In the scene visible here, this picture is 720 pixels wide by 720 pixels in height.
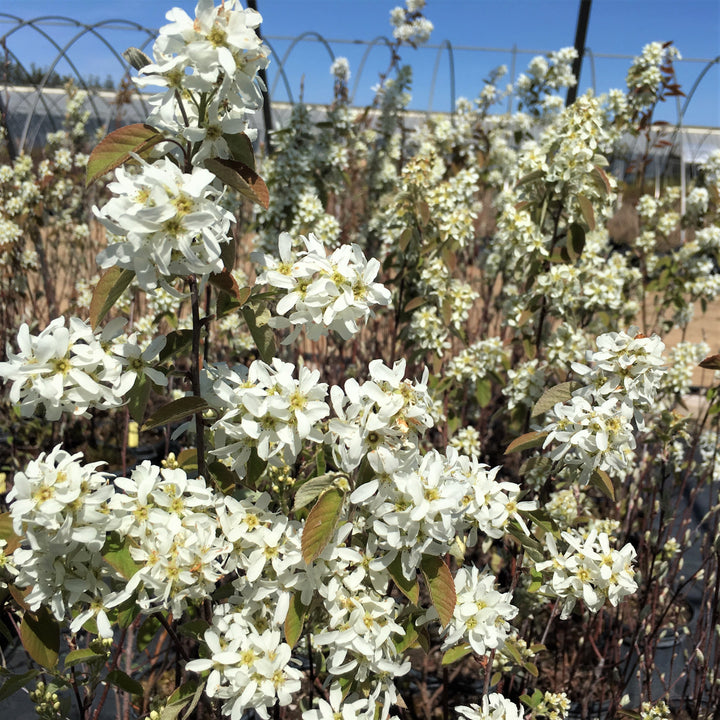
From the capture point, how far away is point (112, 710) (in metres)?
2.30

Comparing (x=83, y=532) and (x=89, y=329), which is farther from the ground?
(x=89, y=329)

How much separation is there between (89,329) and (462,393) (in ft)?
8.17

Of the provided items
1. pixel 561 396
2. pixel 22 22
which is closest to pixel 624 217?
pixel 22 22

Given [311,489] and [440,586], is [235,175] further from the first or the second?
[440,586]

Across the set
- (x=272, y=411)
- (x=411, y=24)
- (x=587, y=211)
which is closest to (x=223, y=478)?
(x=272, y=411)

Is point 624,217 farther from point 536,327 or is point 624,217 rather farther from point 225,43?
point 225,43

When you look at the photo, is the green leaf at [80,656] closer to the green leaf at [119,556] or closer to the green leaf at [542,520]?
the green leaf at [119,556]

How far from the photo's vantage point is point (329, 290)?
1.16 m

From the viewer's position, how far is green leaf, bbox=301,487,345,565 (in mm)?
1089

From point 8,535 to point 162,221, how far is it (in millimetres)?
719

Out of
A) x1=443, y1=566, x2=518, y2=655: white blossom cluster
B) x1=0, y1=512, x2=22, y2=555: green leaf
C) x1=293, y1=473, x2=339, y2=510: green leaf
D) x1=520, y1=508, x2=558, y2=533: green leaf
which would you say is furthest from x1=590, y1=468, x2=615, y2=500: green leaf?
x1=0, y1=512, x2=22, y2=555: green leaf

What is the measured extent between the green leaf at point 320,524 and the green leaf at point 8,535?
0.58 metres

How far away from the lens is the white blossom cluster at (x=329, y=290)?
1159 millimetres

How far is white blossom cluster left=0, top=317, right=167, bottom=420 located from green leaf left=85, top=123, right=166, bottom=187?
0.28m
